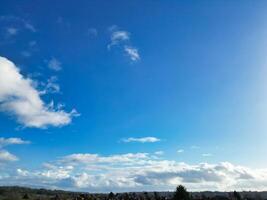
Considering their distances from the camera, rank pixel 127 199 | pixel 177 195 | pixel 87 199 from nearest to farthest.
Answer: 1. pixel 177 195
2. pixel 87 199
3. pixel 127 199

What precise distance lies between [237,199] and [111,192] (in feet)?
172

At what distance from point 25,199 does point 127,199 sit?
4128 cm

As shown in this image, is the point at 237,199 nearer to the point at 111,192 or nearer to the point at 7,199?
the point at 111,192

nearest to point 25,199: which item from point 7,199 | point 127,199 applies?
point 7,199

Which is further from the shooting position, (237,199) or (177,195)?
(237,199)

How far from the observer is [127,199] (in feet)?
422

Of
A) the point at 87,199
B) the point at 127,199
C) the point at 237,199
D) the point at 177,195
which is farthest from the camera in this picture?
the point at 237,199

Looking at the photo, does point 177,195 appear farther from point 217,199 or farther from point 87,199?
point 217,199

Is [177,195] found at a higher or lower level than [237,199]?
lower

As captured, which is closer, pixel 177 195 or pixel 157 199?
pixel 177 195

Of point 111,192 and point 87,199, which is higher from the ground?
point 111,192

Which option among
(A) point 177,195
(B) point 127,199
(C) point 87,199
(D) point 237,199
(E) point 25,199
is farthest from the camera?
(D) point 237,199

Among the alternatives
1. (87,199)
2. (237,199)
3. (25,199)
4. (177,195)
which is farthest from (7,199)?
(237,199)

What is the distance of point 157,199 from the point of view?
132375mm
